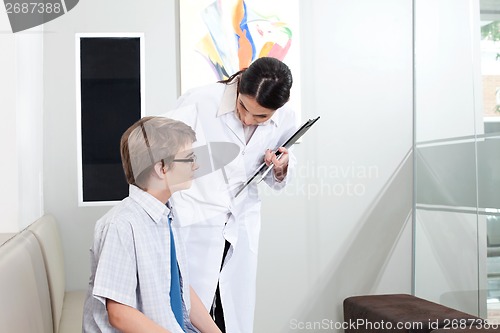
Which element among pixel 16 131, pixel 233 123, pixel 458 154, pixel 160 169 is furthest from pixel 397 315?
pixel 16 131

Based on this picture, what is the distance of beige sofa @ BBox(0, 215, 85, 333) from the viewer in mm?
1264

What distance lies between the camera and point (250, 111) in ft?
6.50

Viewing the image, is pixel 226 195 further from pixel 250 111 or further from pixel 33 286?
pixel 33 286

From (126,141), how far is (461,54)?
202cm

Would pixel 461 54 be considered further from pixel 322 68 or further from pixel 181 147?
pixel 181 147

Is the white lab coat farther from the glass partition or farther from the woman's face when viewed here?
the glass partition

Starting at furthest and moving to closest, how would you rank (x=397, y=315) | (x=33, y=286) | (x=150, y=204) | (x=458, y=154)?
(x=458, y=154) → (x=397, y=315) → (x=33, y=286) → (x=150, y=204)

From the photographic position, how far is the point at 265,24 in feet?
10.3

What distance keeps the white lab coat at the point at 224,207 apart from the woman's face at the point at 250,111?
0.25ft

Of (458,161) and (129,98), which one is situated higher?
(129,98)

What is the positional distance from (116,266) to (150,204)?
0.18 meters

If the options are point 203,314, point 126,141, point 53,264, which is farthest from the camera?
point 53,264

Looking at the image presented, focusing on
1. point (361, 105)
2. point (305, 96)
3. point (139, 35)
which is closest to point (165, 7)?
point (139, 35)

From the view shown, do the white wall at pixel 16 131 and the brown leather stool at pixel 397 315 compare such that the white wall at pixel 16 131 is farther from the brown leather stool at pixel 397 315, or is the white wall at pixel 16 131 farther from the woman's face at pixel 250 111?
the brown leather stool at pixel 397 315
